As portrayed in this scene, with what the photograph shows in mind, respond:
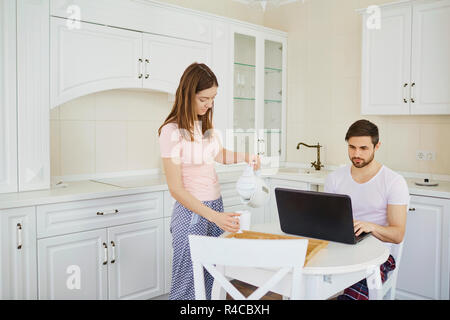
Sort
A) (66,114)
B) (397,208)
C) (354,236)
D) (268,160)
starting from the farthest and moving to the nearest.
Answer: (268,160), (66,114), (397,208), (354,236)

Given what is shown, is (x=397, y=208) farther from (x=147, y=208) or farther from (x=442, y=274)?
(x=147, y=208)

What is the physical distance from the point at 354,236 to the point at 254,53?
2.44m

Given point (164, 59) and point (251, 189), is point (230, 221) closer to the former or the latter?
point (251, 189)

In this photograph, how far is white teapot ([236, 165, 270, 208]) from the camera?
1.79 metres

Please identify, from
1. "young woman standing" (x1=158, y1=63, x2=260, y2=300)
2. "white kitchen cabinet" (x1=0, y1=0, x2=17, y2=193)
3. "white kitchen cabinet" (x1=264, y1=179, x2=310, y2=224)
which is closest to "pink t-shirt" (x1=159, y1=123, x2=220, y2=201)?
"young woman standing" (x1=158, y1=63, x2=260, y2=300)

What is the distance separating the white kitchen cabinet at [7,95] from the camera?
93.9 inches

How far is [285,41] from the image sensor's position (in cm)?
417

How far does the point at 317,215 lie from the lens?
174 centimetres

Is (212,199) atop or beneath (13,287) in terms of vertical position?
atop

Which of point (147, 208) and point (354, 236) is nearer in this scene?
point (354, 236)

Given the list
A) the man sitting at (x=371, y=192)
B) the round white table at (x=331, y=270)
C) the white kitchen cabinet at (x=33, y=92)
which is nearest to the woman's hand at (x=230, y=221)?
the round white table at (x=331, y=270)

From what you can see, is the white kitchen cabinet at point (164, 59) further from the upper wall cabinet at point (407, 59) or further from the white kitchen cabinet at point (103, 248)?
the upper wall cabinet at point (407, 59)

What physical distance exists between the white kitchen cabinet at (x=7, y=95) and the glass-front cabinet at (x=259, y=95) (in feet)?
5.69

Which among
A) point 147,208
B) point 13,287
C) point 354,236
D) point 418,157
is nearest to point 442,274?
point 418,157
